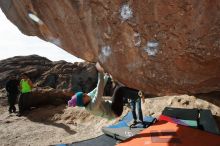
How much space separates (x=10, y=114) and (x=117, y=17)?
9687mm

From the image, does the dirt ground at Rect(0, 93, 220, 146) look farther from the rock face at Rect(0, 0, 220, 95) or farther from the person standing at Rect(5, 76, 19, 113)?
the rock face at Rect(0, 0, 220, 95)

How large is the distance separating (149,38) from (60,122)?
8107mm

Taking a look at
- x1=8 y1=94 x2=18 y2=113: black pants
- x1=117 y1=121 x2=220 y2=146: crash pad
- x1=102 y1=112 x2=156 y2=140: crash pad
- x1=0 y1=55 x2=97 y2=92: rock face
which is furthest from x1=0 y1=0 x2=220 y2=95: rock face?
x1=0 y1=55 x2=97 y2=92: rock face

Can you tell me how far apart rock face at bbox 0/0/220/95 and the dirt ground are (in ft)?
12.2

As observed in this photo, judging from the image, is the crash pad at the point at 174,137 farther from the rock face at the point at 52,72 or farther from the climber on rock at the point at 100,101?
the rock face at the point at 52,72

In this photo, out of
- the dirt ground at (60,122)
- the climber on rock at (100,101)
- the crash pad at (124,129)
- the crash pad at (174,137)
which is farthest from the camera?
the dirt ground at (60,122)

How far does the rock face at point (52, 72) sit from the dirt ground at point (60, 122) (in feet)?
14.6

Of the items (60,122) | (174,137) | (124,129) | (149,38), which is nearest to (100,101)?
(174,137)

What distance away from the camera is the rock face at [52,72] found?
56.1ft

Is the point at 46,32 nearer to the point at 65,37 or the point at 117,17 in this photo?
the point at 65,37

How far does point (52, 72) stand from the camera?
1877cm

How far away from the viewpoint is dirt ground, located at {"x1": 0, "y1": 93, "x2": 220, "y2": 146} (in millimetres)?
8562

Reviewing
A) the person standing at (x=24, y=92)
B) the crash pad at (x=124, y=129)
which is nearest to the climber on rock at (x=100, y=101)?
the crash pad at (x=124, y=129)

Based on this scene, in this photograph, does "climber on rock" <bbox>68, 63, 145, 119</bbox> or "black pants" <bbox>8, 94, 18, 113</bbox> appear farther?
"black pants" <bbox>8, 94, 18, 113</bbox>
